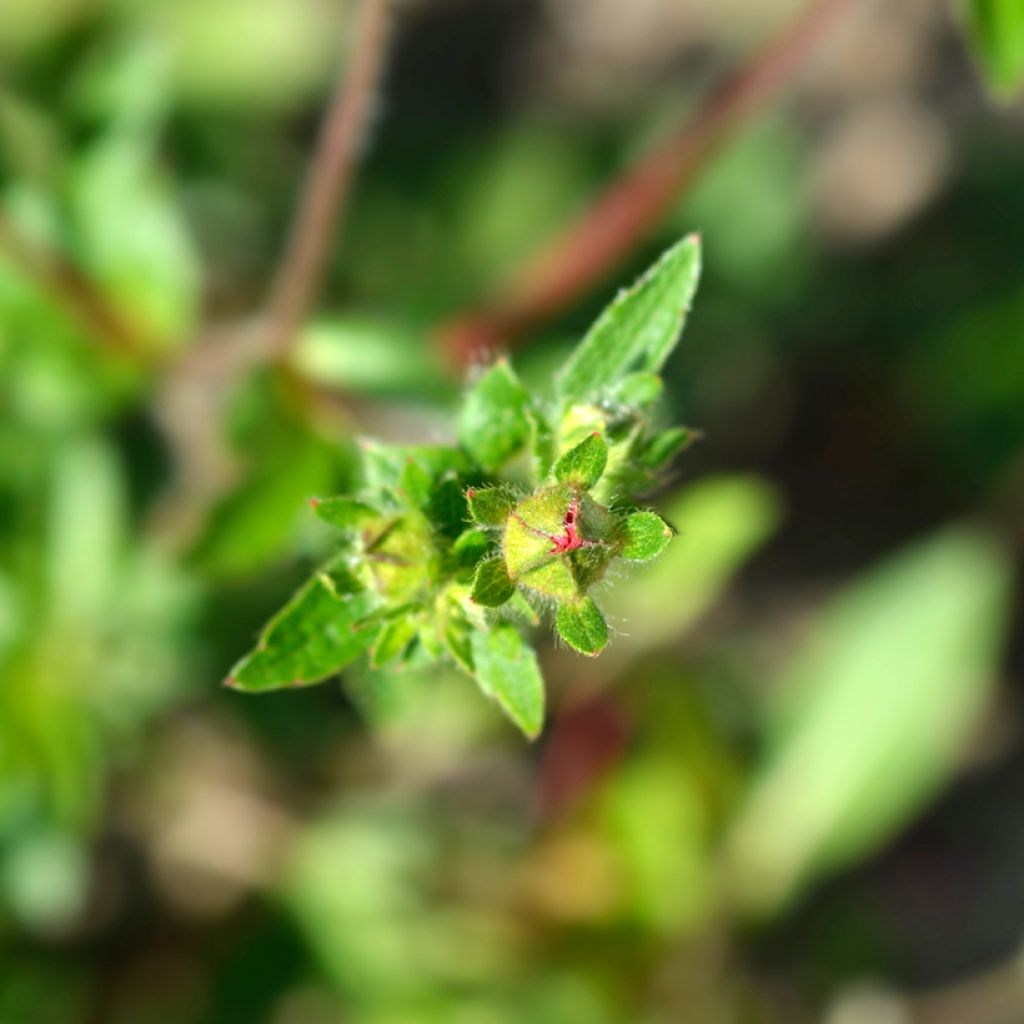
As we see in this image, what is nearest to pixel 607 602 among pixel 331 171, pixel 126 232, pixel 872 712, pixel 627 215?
pixel 627 215

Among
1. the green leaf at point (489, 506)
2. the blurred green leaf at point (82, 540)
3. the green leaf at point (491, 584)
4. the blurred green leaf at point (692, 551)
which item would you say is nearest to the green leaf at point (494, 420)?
the green leaf at point (489, 506)

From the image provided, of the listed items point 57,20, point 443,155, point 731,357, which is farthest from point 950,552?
point 57,20

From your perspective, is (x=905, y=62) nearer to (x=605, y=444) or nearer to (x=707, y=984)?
(x=707, y=984)

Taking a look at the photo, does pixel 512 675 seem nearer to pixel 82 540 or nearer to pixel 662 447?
pixel 662 447

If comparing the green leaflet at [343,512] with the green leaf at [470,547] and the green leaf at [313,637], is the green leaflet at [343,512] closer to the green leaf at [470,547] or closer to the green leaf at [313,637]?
the green leaf at [313,637]

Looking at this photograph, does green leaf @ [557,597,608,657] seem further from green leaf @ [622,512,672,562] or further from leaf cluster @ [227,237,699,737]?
green leaf @ [622,512,672,562]
